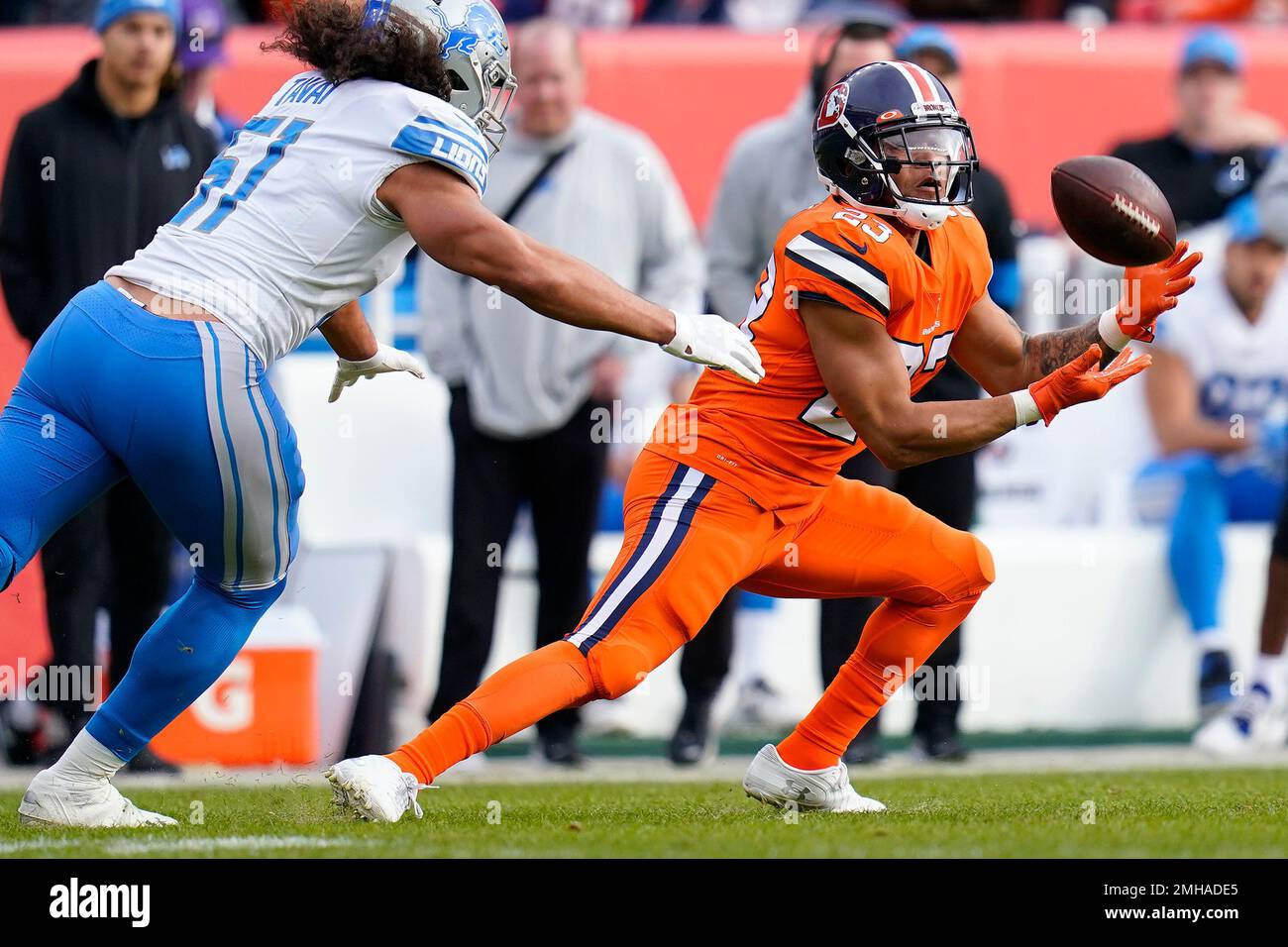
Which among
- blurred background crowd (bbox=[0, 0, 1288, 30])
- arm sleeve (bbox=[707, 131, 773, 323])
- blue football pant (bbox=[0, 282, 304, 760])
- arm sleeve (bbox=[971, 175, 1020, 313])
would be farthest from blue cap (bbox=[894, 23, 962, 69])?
blue football pant (bbox=[0, 282, 304, 760])

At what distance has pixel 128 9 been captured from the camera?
612 cm

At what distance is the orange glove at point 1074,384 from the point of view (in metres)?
4.18

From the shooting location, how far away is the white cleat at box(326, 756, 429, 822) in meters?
4.10

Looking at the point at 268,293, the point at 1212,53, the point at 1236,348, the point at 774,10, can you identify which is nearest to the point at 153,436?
the point at 268,293

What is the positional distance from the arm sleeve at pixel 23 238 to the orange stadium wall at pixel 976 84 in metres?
2.56

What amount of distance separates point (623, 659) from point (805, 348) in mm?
833

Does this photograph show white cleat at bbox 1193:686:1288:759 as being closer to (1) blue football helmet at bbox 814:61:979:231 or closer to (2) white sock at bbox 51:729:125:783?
(1) blue football helmet at bbox 814:61:979:231

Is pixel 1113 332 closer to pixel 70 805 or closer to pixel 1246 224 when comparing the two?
pixel 70 805

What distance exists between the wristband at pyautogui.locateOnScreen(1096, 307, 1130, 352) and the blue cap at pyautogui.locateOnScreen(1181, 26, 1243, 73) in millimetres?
4021

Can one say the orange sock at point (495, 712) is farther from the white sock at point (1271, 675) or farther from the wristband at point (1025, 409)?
the white sock at point (1271, 675)

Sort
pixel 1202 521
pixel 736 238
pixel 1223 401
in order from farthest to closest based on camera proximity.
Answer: pixel 1223 401
pixel 1202 521
pixel 736 238

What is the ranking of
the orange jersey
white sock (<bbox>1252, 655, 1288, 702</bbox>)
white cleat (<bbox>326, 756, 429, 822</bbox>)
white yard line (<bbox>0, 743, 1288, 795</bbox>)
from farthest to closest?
white sock (<bbox>1252, 655, 1288, 702</bbox>) → white yard line (<bbox>0, 743, 1288, 795</bbox>) → the orange jersey → white cleat (<bbox>326, 756, 429, 822</bbox>)
